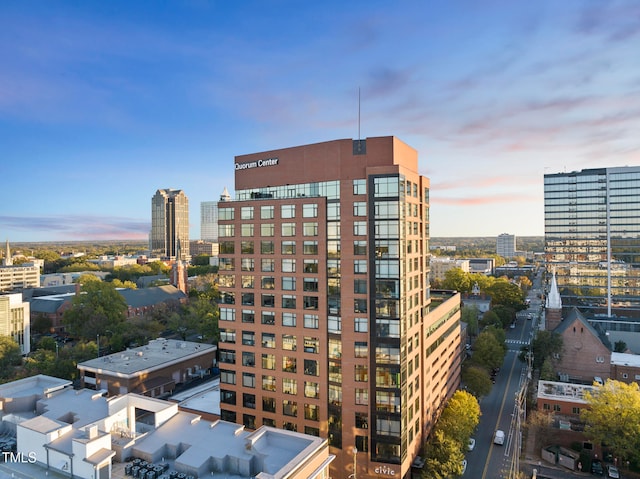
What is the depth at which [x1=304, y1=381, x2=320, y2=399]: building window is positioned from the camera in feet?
156

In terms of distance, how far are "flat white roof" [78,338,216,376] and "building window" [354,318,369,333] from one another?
154ft

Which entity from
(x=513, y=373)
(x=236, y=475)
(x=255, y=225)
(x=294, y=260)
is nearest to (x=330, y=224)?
(x=294, y=260)

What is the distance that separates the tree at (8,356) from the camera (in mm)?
81719

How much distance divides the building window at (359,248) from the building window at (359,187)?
5.34 m

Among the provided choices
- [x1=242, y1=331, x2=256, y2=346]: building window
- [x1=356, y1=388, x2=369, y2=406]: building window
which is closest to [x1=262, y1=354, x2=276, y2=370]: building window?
[x1=242, y1=331, x2=256, y2=346]: building window

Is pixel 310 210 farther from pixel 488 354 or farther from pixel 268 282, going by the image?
pixel 488 354

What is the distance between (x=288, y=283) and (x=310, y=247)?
200 inches

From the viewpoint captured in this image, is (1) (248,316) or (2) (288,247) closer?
(2) (288,247)

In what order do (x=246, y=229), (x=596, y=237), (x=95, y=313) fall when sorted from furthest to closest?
(x=596, y=237) → (x=95, y=313) → (x=246, y=229)

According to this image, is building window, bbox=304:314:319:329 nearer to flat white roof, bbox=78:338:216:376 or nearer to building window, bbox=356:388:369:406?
building window, bbox=356:388:369:406

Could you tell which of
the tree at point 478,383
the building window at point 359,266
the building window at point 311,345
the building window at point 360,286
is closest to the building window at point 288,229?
the building window at point 359,266

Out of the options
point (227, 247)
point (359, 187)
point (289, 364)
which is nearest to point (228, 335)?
point (289, 364)

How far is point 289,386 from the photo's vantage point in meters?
49.2

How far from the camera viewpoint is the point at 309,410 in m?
48.0
